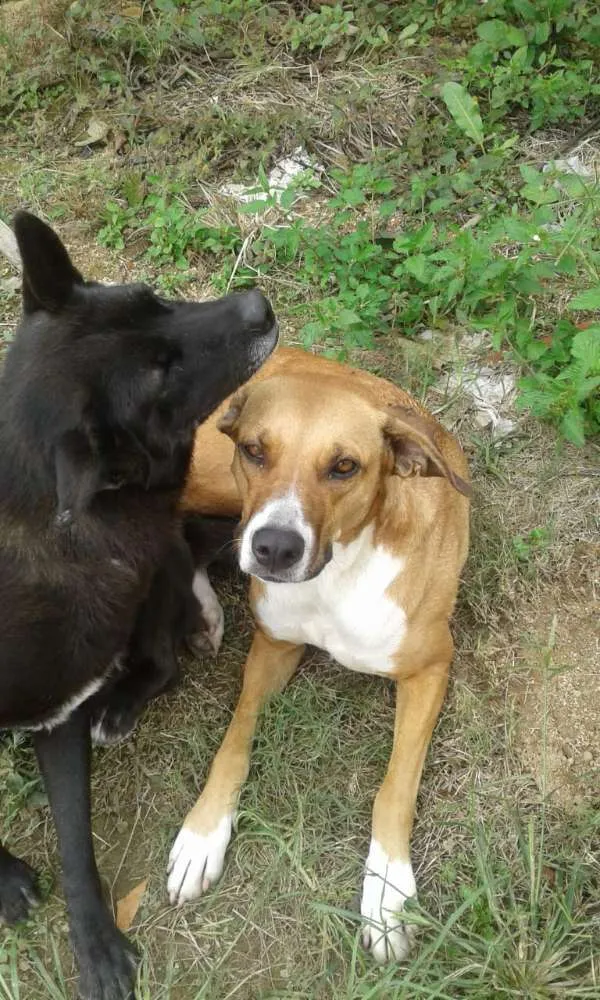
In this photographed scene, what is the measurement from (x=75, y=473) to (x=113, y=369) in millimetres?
423

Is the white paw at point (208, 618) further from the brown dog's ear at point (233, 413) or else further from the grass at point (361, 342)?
the brown dog's ear at point (233, 413)

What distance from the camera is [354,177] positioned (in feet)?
13.5

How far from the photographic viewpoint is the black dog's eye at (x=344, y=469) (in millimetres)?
2539

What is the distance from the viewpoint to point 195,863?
9.84ft

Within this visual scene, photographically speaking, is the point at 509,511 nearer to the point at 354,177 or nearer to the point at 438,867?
the point at 438,867

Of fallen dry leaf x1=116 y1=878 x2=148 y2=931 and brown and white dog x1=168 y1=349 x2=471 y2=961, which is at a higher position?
brown and white dog x1=168 y1=349 x2=471 y2=961

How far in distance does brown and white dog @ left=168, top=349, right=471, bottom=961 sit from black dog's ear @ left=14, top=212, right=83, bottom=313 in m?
0.63

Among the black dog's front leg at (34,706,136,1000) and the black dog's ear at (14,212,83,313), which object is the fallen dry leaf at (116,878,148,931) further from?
the black dog's ear at (14,212,83,313)

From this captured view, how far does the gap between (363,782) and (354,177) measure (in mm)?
2769

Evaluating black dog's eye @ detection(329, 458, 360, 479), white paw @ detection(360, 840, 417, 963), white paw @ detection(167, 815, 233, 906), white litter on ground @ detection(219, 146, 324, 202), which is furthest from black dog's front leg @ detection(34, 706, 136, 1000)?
white litter on ground @ detection(219, 146, 324, 202)

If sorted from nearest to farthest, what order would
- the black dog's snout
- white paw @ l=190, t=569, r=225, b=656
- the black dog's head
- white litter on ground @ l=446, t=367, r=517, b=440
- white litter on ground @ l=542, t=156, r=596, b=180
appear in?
1. the black dog's head
2. the black dog's snout
3. white paw @ l=190, t=569, r=225, b=656
4. white litter on ground @ l=446, t=367, r=517, b=440
5. white litter on ground @ l=542, t=156, r=596, b=180

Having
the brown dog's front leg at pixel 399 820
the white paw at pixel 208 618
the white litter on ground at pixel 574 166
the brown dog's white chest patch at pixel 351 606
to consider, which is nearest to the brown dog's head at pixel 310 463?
the brown dog's white chest patch at pixel 351 606

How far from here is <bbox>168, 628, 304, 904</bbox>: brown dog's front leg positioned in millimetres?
3008

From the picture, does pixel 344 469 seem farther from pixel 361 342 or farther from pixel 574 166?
pixel 574 166
